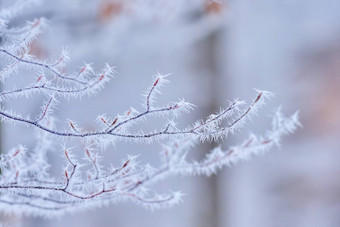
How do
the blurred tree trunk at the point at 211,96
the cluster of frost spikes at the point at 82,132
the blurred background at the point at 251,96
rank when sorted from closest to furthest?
1. the cluster of frost spikes at the point at 82,132
2. the blurred background at the point at 251,96
3. the blurred tree trunk at the point at 211,96

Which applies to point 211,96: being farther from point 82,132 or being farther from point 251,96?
point 82,132

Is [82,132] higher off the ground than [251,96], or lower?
lower

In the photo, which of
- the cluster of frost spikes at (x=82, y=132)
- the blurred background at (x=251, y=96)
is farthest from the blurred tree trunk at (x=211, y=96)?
the cluster of frost spikes at (x=82, y=132)

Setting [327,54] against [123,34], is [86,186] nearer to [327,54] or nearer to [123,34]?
[123,34]

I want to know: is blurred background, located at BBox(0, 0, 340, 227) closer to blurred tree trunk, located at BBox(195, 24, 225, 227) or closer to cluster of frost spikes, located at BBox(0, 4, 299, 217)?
blurred tree trunk, located at BBox(195, 24, 225, 227)

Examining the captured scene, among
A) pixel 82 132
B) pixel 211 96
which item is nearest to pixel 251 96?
pixel 211 96

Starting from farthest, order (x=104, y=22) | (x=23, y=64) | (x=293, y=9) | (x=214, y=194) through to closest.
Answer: (x=214, y=194)
(x=293, y=9)
(x=104, y=22)
(x=23, y=64)

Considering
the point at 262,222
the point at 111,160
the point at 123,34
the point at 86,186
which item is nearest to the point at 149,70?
the point at 111,160

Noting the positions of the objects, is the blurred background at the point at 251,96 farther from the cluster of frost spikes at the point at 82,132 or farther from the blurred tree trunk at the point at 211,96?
the cluster of frost spikes at the point at 82,132
